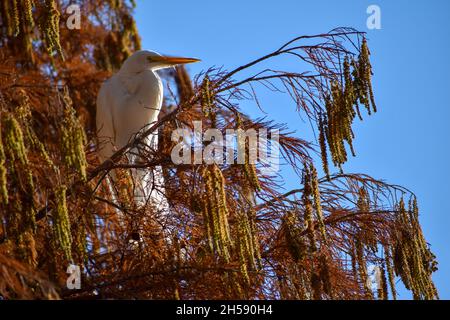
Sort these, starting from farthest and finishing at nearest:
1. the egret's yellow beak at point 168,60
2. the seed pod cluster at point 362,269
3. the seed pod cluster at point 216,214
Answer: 1. the egret's yellow beak at point 168,60
2. the seed pod cluster at point 362,269
3. the seed pod cluster at point 216,214

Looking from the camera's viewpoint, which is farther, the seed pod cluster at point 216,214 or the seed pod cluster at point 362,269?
the seed pod cluster at point 362,269

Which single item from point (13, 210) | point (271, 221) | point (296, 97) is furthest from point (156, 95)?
point (13, 210)

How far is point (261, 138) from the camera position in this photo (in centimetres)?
330

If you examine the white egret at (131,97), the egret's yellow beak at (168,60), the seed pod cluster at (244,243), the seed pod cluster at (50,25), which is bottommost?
the seed pod cluster at (244,243)

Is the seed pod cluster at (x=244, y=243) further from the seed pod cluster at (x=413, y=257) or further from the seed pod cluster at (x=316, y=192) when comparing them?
the seed pod cluster at (x=413, y=257)

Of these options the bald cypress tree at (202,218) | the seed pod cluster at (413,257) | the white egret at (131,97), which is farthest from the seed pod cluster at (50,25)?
the white egret at (131,97)

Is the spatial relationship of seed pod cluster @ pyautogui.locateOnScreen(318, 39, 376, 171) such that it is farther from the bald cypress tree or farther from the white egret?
the white egret

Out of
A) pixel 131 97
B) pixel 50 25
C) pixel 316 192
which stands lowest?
pixel 316 192

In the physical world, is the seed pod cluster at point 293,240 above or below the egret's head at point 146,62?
below

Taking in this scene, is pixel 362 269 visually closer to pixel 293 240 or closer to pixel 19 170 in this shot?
pixel 293 240

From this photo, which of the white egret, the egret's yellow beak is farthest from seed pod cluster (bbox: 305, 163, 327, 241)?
the egret's yellow beak

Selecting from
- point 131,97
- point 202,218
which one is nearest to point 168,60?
point 131,97

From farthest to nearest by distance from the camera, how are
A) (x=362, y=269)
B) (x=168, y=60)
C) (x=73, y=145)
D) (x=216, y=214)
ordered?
(x=168, y=60)
(x=362, y=269)
(x=216, y=214)
(x=73, y=145)
